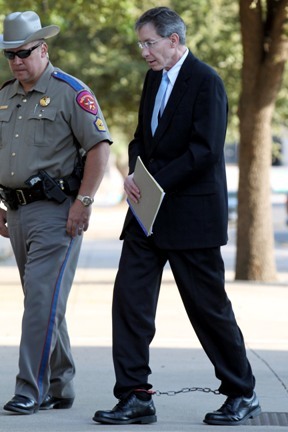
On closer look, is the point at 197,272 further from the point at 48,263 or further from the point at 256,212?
the point at 256,212

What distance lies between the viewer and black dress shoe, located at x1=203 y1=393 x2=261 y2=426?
5.72 m

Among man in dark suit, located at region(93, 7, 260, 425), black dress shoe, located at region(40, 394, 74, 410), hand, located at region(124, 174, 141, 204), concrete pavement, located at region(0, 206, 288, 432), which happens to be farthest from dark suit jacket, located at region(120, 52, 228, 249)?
black dress shoe, located at region(40, 394, 74, 410)

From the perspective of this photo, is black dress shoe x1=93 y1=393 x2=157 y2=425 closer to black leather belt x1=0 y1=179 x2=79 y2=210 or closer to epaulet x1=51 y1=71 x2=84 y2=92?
black leather belt x1=0 y1=179 x2=79 y2=210

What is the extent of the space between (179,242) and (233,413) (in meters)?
0.87

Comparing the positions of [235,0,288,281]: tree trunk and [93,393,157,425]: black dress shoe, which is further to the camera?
[235,0,288,281]: tree trunk

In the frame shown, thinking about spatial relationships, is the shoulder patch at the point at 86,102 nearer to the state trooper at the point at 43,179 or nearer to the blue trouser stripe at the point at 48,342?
the state trooper at the point at 43,179

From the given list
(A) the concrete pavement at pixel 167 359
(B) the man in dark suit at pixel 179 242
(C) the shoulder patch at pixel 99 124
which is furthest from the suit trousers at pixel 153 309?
(C) the shoulder patch at pixel 99 124

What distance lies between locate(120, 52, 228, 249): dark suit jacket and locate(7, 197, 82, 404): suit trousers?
1.91ft

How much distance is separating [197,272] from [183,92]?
0.86 metres

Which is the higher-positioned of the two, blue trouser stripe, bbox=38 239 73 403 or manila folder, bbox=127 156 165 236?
manila folder, bbox=127 156 165 236

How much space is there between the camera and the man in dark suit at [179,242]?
5.62m

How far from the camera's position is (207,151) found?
5574mm

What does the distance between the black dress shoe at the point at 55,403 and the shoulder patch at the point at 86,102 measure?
151 cm

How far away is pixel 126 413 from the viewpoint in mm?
5676
